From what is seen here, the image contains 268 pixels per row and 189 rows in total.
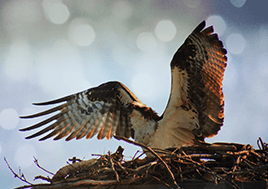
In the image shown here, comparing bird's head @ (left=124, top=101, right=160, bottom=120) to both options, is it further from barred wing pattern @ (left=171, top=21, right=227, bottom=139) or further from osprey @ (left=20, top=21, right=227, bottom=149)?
barred wing pattern @ (left=171, top=21, right=227, bottom=139)

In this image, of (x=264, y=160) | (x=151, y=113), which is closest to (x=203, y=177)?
(x=264, y=160)

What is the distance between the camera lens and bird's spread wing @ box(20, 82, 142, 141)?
5.46 meters

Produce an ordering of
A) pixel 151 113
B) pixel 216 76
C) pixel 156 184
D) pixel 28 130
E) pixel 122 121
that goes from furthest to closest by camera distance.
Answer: pixel 122 121, pixel 28 130, pixel 151 113, pixel 216 76, pixel 156 184

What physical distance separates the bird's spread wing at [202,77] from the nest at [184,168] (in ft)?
2.56

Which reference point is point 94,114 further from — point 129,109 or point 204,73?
point 204,73

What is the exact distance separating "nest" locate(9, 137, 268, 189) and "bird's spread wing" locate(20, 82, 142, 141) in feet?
6.07

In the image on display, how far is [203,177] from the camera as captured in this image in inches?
133

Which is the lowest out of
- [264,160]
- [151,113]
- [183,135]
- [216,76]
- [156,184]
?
[156,184]

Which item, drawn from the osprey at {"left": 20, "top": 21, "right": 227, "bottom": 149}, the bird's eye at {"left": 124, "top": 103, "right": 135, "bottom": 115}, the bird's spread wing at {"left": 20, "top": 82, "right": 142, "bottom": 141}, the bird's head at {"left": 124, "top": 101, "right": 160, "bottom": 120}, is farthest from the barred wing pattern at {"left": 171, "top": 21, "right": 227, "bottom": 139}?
the bird's spread wing at {"left": 20, "top": 82, "right": 142, "bottom": 141}

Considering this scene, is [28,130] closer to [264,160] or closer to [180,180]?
[180,180]

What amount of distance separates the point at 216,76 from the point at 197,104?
23.0 inches

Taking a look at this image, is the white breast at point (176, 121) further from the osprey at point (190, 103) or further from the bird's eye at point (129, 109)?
the bird's eye at point (129, 109)

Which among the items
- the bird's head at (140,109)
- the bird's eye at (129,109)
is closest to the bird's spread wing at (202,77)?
the bird's head at (140,109)

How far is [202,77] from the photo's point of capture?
427cm
